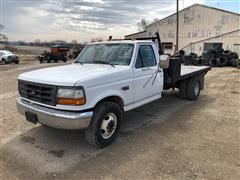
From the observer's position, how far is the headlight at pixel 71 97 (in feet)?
12.1

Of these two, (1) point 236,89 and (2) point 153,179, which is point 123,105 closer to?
(2) point 153,179

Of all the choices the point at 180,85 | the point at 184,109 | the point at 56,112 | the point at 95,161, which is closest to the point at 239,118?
the point at 184,109

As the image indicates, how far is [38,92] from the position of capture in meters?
4.11

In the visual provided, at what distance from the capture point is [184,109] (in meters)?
6.74

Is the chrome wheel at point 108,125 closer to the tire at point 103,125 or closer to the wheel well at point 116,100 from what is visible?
the tire at point 103,125

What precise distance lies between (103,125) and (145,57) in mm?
1924

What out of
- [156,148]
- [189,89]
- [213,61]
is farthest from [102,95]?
[213,61]

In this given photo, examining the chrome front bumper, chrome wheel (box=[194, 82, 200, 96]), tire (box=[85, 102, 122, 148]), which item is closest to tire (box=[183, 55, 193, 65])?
chrome wheel (box=[194, 82, 200, 96])

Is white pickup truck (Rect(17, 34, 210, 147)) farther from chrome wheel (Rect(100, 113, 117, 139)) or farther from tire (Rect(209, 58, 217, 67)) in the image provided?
tire (Rect(209, 58, 217, 67))

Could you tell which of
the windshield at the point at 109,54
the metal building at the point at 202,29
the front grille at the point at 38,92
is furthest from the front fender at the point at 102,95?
the metal building at the point at 202,29

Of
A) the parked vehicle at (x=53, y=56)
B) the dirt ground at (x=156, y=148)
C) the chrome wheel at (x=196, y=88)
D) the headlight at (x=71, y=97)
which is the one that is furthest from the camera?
the parked vehicle at (x=53, y=56)

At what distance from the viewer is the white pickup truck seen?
3.77 metres

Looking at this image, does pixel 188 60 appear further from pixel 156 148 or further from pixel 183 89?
pixel 156 148

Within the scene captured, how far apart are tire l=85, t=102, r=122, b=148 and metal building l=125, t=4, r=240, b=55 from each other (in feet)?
72.2
